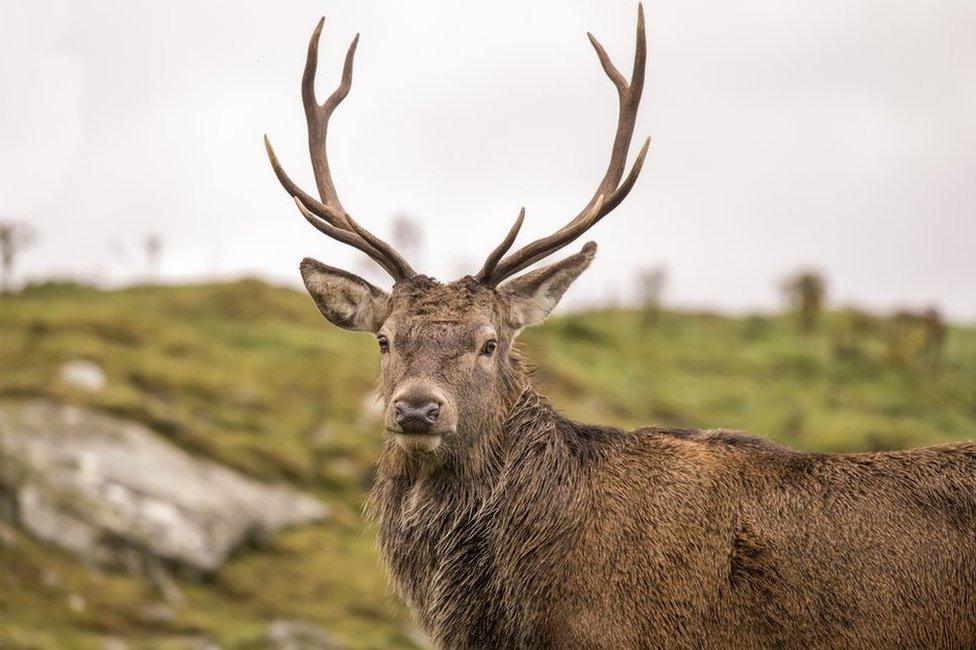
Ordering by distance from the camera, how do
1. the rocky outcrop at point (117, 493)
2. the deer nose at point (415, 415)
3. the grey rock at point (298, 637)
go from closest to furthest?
the deer nose at point (415, 415) → the grey rock at point (298, 637) → the rocky outcrop at point (117, 493)

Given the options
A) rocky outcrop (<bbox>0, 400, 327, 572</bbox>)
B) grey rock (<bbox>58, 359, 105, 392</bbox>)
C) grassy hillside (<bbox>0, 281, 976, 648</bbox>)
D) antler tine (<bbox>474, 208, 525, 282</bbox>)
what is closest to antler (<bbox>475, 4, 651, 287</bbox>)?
antler tine (<bbox>474, 208, 525, 282</bbox>)

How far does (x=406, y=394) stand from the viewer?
7.89m

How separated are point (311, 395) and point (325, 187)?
27.1m

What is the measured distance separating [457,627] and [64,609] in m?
17.5

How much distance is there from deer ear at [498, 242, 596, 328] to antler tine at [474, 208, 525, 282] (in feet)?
0.58

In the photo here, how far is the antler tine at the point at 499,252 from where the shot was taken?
8609 millimetres

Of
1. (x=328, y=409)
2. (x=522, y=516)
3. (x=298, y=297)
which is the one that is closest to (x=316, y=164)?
(x=522, y=516)

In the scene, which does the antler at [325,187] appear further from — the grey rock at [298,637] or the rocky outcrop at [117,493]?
the rocky outcrop at [117,493]

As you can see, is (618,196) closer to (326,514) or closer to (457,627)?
(457,627)

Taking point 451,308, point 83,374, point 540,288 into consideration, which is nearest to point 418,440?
point 451,308

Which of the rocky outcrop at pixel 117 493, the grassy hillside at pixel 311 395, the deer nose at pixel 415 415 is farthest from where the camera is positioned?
the rocky outcrop at pixel 117 493

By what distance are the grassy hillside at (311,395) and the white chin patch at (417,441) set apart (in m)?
15.1

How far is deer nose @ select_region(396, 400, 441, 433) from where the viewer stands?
7.77 m

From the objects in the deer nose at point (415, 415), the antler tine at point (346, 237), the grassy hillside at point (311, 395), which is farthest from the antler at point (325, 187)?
the grassy hillside at point (311, 395)
